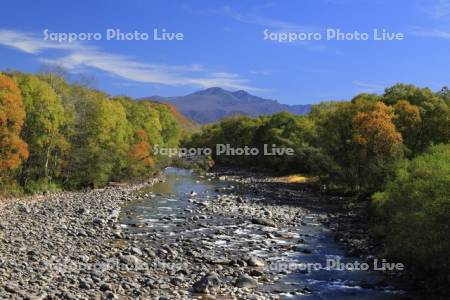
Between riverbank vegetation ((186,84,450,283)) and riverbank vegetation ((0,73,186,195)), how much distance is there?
87.2 ft

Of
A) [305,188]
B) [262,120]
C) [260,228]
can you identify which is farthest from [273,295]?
[262,120]

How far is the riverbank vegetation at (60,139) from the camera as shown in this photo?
4400 cm

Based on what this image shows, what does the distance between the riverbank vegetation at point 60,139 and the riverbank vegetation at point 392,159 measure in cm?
2657

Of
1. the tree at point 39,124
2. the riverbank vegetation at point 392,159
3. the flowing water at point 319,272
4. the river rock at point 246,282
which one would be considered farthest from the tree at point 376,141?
the tree at point 39,124

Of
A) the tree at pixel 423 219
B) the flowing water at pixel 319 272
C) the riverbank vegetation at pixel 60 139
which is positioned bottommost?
the flowing water at pixel 319 272

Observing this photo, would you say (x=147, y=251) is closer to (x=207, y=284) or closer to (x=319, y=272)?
(x=207, y=284)

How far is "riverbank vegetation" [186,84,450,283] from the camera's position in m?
22.7

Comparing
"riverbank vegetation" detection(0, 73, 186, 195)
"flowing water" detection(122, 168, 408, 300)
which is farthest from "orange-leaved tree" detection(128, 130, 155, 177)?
"flowing water" detection(122, 168, 408, 300)

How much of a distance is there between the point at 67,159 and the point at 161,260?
34.4 m

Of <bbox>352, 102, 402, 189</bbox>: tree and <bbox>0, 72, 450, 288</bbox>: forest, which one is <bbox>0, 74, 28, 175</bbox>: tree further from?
<bbox>352, 102, 402, 189</bbox>: tree

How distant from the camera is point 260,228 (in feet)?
122

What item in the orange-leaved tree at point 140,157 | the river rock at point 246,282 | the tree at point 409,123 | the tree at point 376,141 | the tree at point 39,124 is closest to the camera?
the river rock at point 246,282

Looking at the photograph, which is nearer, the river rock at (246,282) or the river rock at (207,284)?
the river rock at (207,284)

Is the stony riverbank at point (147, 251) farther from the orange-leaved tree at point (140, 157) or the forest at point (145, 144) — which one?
the orange-leaved tree at point (140, 157)
